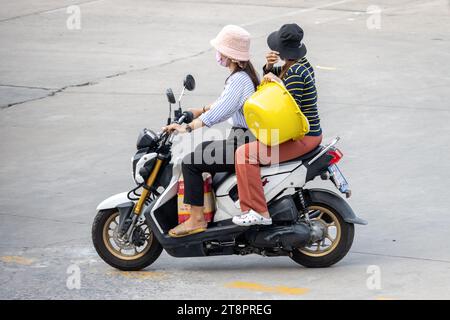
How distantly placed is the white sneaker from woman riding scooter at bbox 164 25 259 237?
30cm

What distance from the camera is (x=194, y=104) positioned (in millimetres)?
13539

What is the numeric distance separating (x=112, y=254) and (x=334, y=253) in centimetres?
165

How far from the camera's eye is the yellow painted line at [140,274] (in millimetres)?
7925

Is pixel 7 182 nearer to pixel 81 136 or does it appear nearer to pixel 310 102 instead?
pixel 81 136

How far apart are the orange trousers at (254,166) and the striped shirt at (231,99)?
281 mm

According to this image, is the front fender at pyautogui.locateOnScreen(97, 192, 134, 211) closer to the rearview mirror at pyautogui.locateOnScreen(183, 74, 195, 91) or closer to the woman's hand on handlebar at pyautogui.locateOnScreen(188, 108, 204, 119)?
the woman's hand on handlebar at pyautogui.locateOnScreen(188, 108, 204, 119)

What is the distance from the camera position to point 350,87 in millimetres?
14211

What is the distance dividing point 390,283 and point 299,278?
662 millimetres

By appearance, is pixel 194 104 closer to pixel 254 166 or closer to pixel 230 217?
pixel 230 217

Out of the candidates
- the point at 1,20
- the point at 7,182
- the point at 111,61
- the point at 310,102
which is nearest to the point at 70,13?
the point at 1,20

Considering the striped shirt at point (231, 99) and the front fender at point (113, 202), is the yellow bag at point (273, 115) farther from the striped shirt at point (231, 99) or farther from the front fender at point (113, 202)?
the front fender at point (113, 202)

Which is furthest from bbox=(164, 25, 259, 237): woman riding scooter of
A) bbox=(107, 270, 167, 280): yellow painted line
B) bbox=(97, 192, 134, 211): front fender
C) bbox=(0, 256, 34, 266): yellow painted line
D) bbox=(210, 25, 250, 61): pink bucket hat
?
bbox=(0, 256, 34, 266): yellow painted line

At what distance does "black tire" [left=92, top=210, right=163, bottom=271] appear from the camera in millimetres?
8000

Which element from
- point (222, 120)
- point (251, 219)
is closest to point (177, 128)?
point (222, 120)
